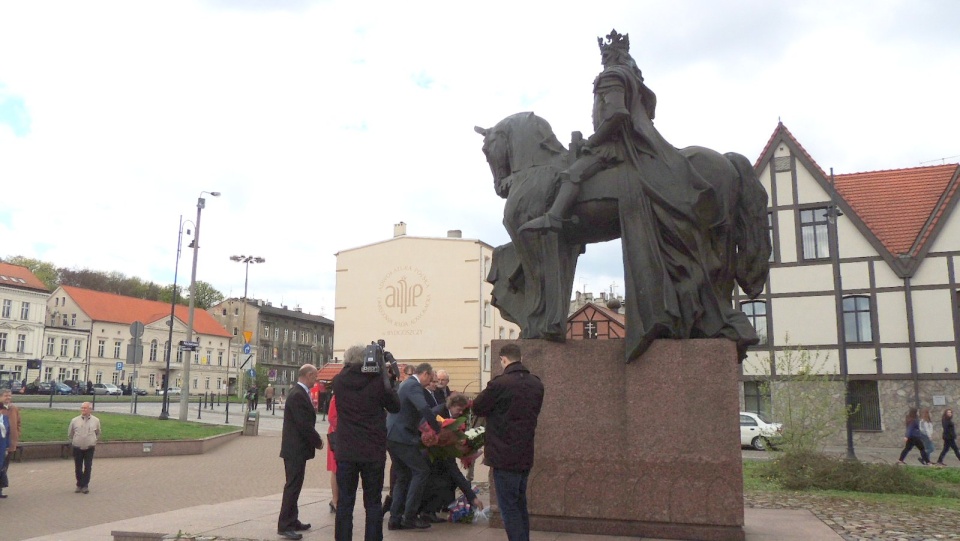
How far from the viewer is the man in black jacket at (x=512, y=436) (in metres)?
5.71

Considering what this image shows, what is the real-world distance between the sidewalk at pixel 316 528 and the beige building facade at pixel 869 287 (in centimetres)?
1973

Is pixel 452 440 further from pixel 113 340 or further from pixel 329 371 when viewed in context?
pixel 113 340

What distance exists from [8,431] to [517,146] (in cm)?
956

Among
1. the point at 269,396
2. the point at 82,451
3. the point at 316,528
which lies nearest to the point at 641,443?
the point at 316,528

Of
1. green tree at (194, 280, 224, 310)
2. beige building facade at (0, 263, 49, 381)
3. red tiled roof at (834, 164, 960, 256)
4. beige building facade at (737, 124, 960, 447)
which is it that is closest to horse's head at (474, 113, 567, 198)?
beige building facade at (737, 124, 960, 447)

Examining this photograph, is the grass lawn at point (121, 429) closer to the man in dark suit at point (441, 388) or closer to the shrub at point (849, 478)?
the man in dark suit at point (441, 388)

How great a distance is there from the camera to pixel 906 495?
12461 millimetres

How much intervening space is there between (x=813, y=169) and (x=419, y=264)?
27.5 meters

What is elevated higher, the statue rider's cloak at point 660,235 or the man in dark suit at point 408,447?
the statue rider's cloak at point 660,235

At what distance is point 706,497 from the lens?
22.1 ft

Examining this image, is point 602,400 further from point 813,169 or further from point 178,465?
point 813,169

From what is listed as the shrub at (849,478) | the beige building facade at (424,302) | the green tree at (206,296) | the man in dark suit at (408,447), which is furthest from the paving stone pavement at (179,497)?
the green tree at (206,296)

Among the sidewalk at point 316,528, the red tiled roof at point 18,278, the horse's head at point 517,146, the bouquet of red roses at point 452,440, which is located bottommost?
the sidewalk at point 316,528

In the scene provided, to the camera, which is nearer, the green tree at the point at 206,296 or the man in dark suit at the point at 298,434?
the man in dark suit at the point at 298,434
